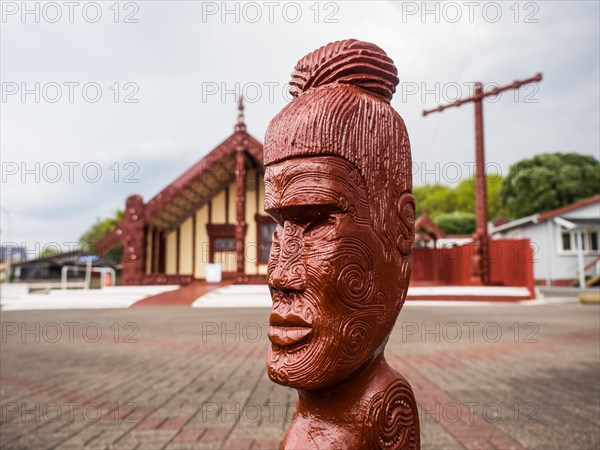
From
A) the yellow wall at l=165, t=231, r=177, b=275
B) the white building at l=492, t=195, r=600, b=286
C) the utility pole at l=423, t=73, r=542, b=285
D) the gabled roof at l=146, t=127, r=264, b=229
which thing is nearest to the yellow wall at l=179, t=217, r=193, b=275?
the yellow wall at l=165, t=231, r=177, b=275

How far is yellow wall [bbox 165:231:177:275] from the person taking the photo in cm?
1720

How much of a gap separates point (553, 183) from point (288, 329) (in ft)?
118

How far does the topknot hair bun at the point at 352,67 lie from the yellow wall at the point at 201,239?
1610 centimetres

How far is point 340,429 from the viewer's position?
1.35 m

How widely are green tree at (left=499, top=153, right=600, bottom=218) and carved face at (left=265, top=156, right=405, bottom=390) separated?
3282 centimetres

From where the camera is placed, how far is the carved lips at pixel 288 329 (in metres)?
1.28

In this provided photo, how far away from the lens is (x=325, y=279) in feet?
4.20

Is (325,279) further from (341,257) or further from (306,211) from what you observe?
(306,211)

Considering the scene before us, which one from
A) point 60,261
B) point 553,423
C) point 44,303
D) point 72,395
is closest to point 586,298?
point 553,423

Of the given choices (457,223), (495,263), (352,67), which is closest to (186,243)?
(495,263)

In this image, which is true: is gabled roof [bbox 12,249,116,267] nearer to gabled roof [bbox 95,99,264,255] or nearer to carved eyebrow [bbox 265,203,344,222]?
gabled roof [bbox 95,99,264,255]

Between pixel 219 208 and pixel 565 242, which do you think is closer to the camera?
pixel 219 208

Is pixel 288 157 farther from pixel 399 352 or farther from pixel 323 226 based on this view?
pixel 399 352

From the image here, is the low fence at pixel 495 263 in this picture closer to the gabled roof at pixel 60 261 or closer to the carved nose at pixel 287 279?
the carved nose at pixel 287 279
